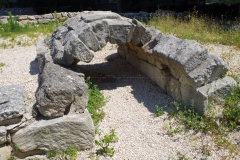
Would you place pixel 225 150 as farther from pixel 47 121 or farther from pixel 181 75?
pixel 47 121

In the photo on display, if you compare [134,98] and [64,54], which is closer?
[64,54]

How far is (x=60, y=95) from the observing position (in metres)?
3.42

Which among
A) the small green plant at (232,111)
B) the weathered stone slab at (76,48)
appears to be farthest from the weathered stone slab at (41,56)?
the small green plant at (232,111)

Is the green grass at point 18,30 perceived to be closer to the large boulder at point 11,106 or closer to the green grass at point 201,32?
the green grass at point 201,32

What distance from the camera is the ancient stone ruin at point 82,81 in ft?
10.8

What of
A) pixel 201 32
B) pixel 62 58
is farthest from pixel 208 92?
pixel 201 32

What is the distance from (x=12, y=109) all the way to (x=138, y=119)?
2045 mm

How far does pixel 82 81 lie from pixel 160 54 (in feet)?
4.87

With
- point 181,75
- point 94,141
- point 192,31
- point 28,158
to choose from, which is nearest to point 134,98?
point 181,75

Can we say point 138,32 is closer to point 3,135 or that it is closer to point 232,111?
point 232,111

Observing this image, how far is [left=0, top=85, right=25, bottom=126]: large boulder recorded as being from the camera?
3174 millimetres

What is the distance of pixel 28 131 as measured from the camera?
3.21 m

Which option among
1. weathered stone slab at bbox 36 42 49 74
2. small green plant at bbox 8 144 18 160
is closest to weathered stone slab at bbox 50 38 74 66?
weathered stone slab at bbox 36 42 49 74

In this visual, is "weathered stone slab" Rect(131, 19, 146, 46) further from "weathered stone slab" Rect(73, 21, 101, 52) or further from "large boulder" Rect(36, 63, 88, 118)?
"large boulder" Rect(36, 63, 88, 118)
